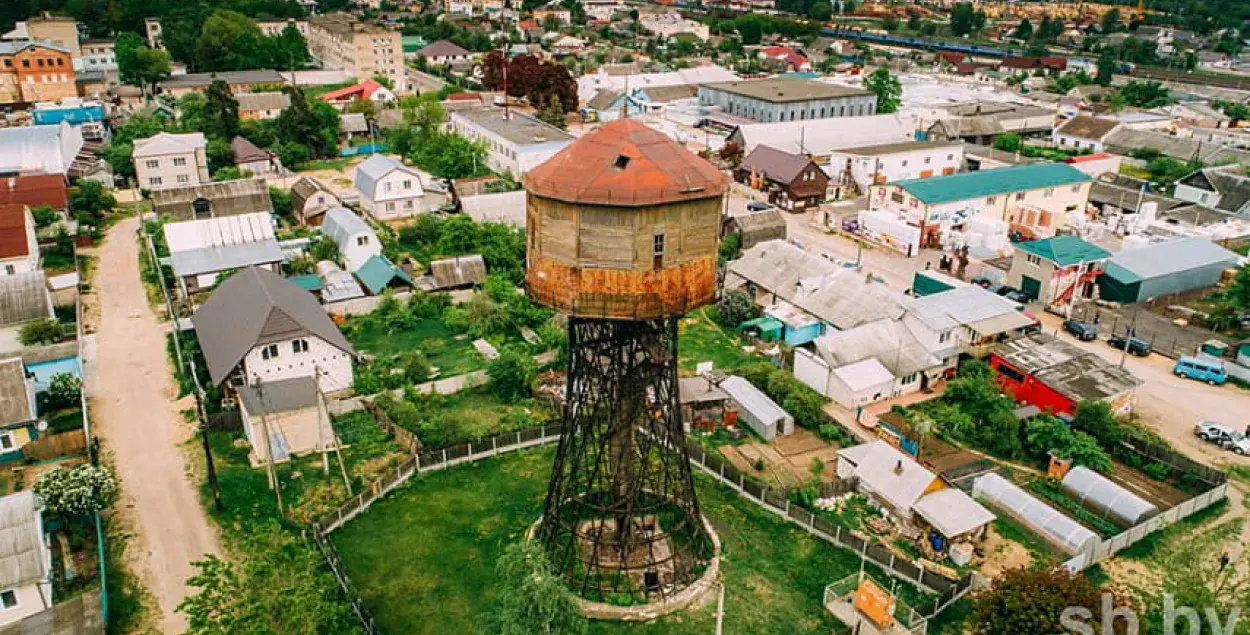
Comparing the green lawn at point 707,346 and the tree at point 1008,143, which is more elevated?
the tree at point 1008,143

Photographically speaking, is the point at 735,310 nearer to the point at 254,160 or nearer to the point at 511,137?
the point at 511,137

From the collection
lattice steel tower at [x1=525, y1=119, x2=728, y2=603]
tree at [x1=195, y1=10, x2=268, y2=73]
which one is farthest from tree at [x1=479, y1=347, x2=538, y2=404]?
tree at [x1=195, y1=10, x2=268, y2=73]

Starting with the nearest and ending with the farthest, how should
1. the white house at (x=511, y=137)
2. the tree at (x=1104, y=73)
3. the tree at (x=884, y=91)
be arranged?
the white house at (x=511, y=137) → the tree at (x=884, y=91) → the tree at (x=1104, y=73)

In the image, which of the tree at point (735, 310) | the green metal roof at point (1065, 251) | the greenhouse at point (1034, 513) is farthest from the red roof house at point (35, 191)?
the green metal roof at point (1065, 251)

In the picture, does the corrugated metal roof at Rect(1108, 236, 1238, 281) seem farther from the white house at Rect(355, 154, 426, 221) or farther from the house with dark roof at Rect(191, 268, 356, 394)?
the white house at Rect(355, 154, 426, 221)

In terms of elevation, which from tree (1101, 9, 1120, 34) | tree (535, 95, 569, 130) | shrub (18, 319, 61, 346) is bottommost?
shrub (18, 319, 61, 346)

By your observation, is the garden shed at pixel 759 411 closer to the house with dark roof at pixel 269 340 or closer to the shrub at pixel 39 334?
the house with dark roof at pixel 269 340
